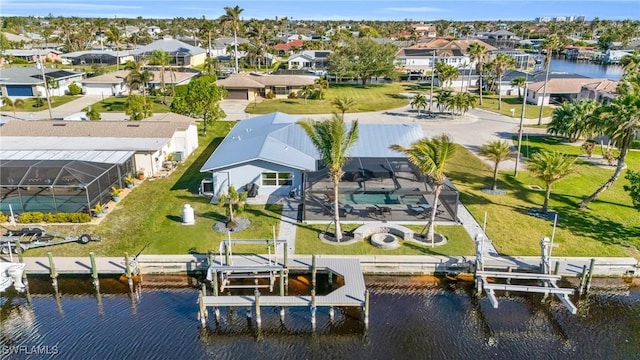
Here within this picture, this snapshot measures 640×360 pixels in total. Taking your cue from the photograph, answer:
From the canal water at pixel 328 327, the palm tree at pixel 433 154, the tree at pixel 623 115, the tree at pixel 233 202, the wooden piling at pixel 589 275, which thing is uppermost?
the tree at pixel 623 115

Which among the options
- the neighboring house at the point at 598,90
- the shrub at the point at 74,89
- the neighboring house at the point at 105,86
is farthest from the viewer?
the neighboring house at the point at 105,86

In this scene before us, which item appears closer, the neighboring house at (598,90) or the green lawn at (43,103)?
the neighboring house at (598,90)

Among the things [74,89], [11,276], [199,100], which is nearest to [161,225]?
[11,276]

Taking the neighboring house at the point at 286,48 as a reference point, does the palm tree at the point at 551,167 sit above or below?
below

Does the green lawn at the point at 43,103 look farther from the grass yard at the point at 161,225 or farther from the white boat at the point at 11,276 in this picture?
the white boat at the point at 11,276

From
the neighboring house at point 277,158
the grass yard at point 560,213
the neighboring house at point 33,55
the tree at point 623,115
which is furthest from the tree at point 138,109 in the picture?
the neighboring house at point 33,55

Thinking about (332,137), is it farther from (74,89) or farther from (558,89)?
(74,89)

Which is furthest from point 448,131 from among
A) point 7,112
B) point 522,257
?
point 7,112

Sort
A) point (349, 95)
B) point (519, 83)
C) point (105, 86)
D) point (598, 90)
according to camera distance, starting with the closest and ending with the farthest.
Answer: point (598, 90), point (519, 83), point (105, 86), point (349, 95)
